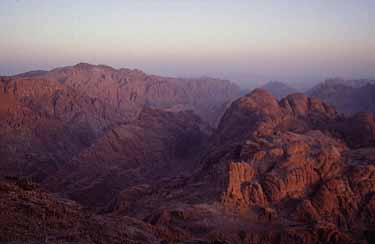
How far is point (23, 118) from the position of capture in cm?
8038

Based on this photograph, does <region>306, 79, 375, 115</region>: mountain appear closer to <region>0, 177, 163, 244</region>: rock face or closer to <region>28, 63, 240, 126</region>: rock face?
<region>28, 63, 240, 126</region>: rock face

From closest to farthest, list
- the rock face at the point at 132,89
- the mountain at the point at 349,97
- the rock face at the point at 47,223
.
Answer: the rock face at the point at 47,223
the mountain at the point at 349,97
the rock face at the point at 132,89

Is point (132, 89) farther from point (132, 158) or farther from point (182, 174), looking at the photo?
point (182, 174)

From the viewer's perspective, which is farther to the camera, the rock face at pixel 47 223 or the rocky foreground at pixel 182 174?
the rocky foreground at pixel 182 174

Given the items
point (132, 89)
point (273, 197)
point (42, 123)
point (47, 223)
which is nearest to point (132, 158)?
point (42, 123)

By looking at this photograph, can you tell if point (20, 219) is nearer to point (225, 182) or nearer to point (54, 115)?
point (225, 182)

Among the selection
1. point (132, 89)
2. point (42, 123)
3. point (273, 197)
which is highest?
point (273, 197)

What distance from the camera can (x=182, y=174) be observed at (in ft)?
175

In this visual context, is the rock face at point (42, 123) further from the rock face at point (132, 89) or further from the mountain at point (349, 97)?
the mountain at point (349, 97)

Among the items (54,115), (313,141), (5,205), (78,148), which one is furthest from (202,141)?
(5,205)

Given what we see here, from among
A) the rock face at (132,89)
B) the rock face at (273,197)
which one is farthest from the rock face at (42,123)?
the rock face at (273,197)

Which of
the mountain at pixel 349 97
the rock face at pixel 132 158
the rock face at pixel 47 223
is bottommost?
the rock face at pixel 132 158

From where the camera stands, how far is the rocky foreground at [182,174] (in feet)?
63.9

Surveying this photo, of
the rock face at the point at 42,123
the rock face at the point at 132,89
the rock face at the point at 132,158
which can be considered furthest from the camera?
the rock face at the point at 132,89
